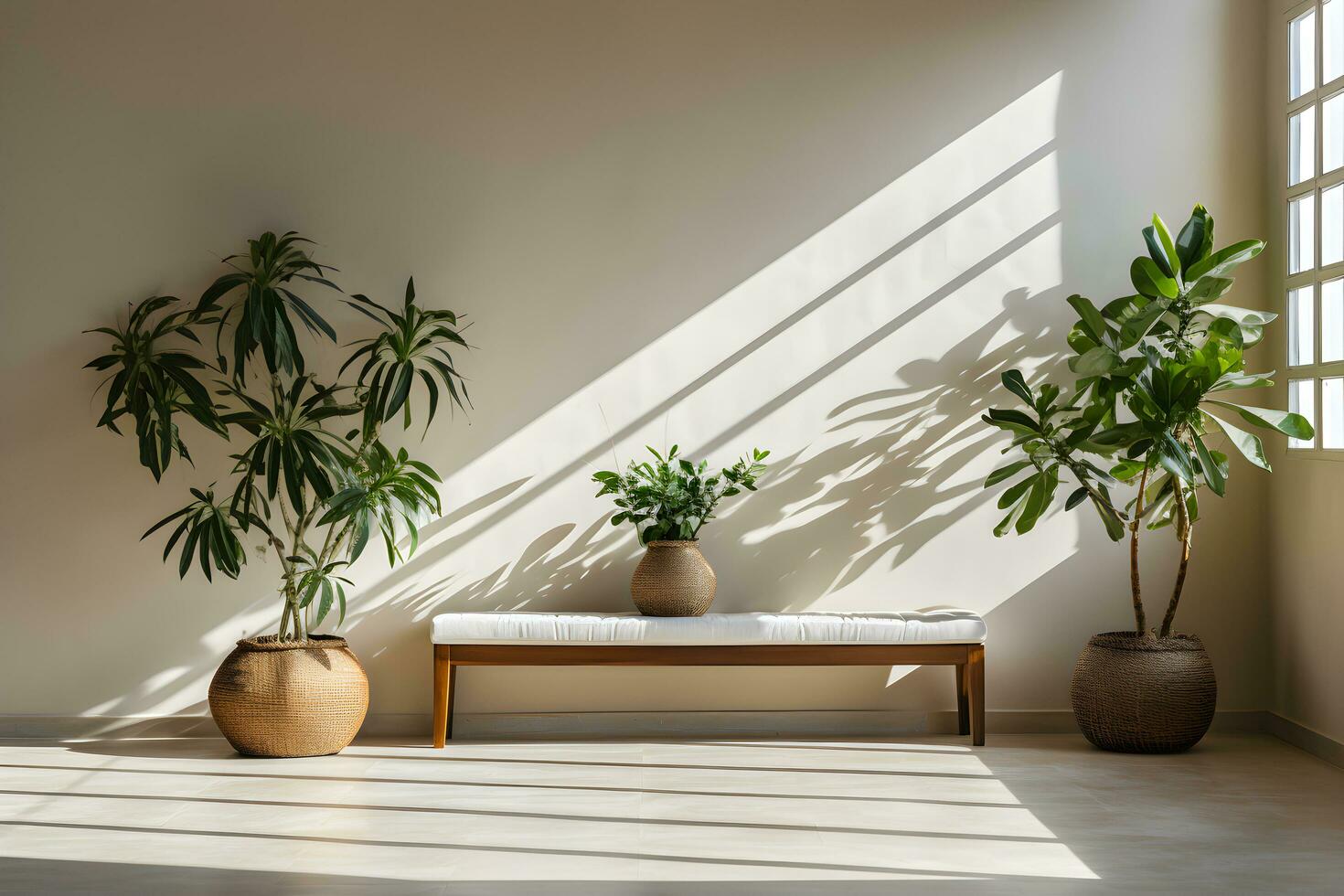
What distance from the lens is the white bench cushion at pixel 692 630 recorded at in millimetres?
4184

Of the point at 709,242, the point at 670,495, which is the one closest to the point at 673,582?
the point at 670,495

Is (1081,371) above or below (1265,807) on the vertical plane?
above

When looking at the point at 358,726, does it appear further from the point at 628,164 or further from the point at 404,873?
the point at 628,164

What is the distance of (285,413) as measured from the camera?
449cm

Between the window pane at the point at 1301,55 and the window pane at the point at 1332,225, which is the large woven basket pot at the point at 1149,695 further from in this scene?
the window pane at the point at 1301,55

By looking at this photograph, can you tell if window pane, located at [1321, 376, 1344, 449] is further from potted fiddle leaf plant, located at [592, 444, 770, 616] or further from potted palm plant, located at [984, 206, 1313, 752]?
potted fiddle leaf plant, located at [592, 444, 770, 616]

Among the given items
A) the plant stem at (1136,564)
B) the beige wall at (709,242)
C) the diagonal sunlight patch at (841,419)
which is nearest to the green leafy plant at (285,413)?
the beige wall at (709,242)

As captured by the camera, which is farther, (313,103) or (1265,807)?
(313,103)

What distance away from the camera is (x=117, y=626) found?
14.8ft

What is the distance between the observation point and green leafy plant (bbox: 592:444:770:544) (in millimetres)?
4352

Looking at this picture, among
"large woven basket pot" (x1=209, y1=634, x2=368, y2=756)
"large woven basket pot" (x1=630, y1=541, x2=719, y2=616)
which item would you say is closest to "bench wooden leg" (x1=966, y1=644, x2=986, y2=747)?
"large woven basket pot" (x1=630, y1=541, x2=719, y2=616)

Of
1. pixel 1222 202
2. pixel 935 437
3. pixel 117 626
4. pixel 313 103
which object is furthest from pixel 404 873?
pixel 1222 202

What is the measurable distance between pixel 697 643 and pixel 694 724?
504 mm

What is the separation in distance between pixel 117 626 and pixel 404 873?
7.65 ft
